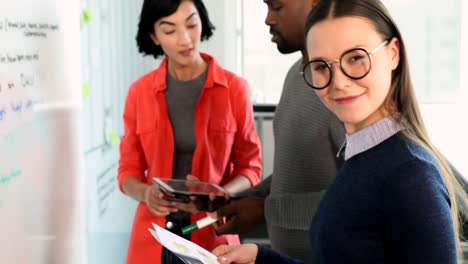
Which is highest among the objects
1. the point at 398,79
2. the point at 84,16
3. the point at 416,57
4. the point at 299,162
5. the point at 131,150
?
the point at 84,16

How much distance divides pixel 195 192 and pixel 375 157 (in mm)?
811

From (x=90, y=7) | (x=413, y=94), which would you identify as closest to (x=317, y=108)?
(x=413, y=94)

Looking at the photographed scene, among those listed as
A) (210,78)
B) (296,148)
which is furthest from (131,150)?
(296,148)

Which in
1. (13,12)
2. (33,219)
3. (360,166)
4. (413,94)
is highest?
(13,12)

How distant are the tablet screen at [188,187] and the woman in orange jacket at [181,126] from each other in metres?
0.15

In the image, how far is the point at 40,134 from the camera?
144cm

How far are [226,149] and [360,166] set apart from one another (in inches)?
40.8

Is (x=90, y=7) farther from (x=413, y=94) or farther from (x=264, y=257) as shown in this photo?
(x=413, y=94)

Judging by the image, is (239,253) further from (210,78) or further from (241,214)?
(210,78)

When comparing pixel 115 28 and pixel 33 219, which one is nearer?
pixel 33 219

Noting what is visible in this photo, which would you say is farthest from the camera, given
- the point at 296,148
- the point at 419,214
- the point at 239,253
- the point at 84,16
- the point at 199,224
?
the point at 84,16

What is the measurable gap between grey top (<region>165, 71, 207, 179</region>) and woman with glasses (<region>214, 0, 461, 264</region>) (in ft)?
3.11

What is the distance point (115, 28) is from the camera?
9.04 ft

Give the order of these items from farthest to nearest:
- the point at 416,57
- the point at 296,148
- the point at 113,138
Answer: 1. the point at 416,57
2. the point at 113,138
3. the point at 296,148
